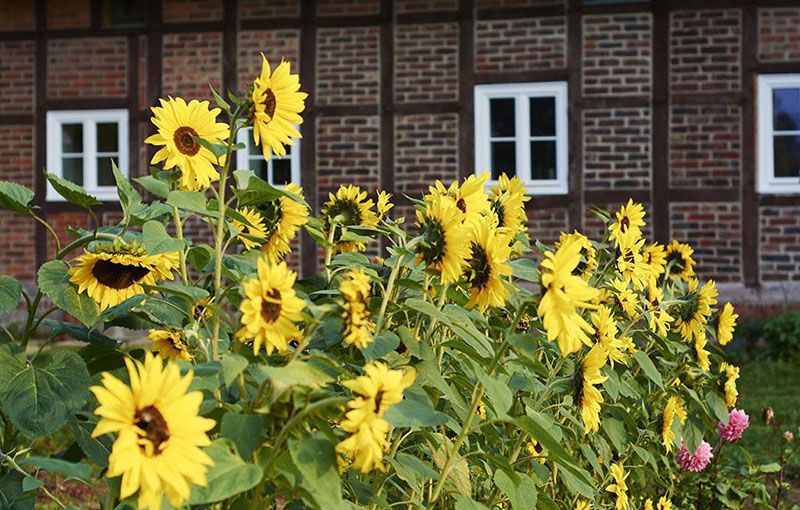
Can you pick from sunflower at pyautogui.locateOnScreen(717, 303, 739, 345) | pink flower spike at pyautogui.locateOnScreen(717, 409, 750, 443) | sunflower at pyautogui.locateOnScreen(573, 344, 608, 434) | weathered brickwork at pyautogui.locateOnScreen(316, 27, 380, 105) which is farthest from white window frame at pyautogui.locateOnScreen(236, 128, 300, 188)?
sunflower at pyautogui.locateOnScreen(573, 344, 608, 434)

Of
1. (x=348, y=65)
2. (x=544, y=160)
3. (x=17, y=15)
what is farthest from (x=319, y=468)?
(x=17, y=15)

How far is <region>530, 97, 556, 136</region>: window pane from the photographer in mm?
8188

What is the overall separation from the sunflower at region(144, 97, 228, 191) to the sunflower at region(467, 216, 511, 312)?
0.37 meters

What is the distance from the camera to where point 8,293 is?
1.36 meters

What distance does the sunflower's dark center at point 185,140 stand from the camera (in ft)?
4.51

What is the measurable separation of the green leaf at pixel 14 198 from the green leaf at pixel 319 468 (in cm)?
58

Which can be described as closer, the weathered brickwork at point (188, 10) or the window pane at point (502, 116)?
the window pane at point (502, 116)

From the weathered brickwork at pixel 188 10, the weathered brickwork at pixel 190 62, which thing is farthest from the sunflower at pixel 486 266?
the weathered brickwork at pixel 188 10

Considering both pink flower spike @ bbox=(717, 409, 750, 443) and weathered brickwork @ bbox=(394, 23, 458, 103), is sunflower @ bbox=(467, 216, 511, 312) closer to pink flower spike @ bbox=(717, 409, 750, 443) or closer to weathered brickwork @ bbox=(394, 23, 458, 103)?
pink flower spike @ bbox=(717, 409, 750, 443)

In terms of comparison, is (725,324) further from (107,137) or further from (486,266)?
(107,137)

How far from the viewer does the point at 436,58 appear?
822 cm

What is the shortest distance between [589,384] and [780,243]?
6752 mm

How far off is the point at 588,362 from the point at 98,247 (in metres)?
0.77

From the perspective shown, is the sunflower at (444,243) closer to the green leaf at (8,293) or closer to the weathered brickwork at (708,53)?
the green leaf at (8,293)
